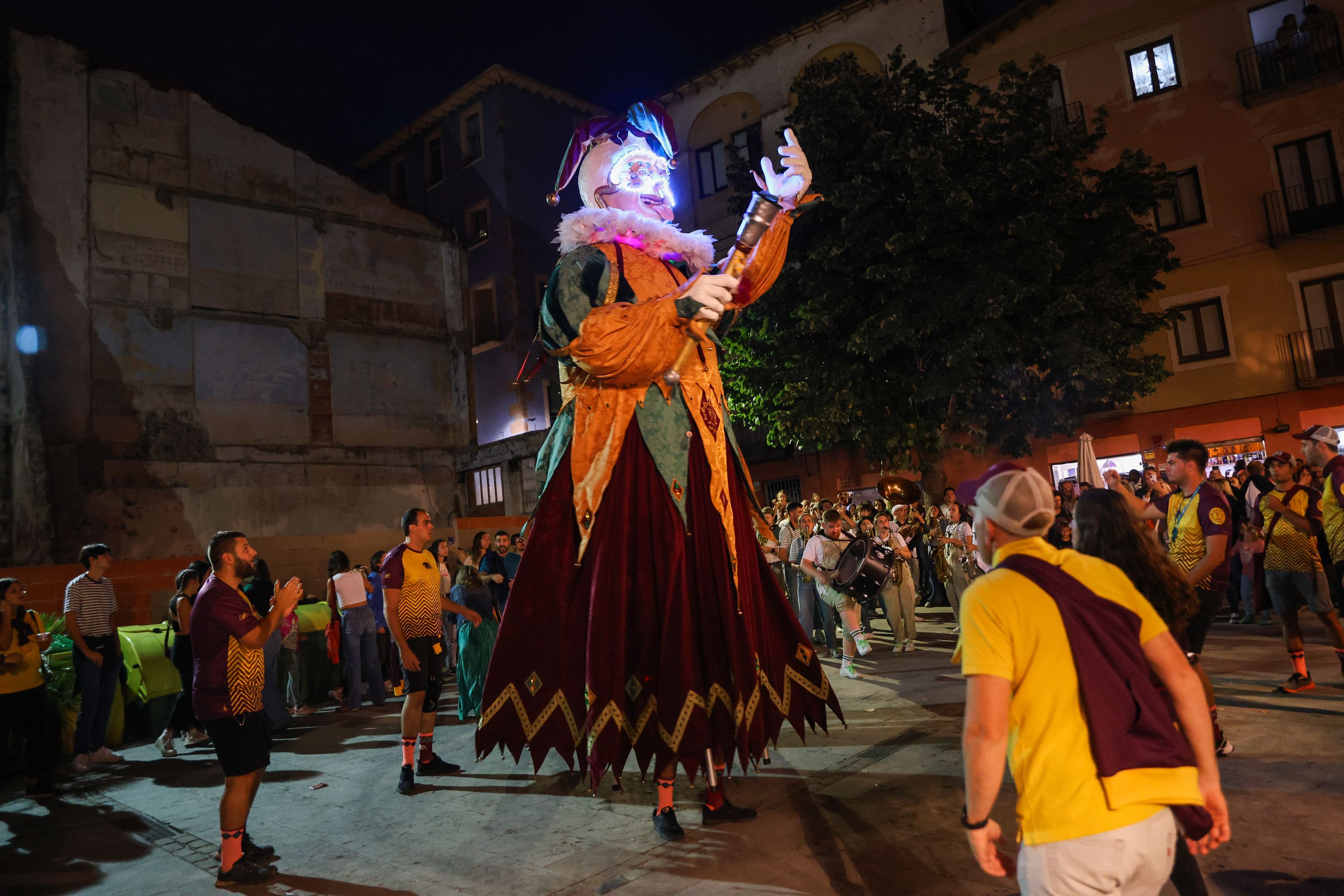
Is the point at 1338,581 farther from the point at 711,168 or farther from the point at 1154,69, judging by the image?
the point at 711,168

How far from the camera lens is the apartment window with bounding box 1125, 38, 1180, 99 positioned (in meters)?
19.5

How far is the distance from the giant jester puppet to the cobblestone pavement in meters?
0.41

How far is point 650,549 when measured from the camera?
4277mm

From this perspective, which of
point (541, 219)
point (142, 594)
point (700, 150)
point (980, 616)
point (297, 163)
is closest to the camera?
point (980, 616)

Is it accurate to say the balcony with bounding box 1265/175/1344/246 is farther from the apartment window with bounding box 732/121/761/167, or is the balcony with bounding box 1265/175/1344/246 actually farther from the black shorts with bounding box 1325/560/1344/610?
the black shorts with bounding box 1325/560/1344/610

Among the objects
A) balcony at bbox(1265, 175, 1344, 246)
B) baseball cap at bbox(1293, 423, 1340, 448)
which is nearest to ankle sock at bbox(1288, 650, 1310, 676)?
baseball cap at bbox(1293, 423, 1340, 448)

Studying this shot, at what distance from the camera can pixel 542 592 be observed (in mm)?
4363

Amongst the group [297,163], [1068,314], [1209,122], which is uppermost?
[297,163]

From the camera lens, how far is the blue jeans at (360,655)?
9867 millimetres

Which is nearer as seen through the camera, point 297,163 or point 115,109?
point 115,109

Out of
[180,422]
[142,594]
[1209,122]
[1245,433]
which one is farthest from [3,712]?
[1209,122]

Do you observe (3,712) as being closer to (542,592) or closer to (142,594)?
(542,592)

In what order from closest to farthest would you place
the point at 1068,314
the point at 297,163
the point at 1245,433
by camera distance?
1. the point at 1068,314
2. the point at 1245,433
3. the point at 297,163

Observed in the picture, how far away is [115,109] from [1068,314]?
20.3 metres
